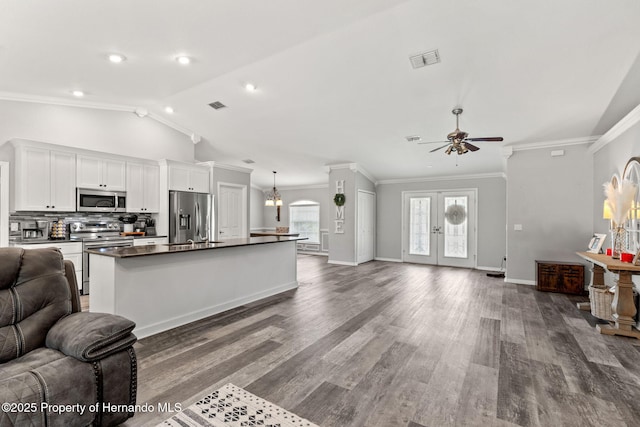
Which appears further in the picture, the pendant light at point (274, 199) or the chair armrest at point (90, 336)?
the pendant light at point (274, 199)

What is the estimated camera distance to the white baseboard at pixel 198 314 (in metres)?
3.15

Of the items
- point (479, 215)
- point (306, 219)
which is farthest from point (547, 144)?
point (306, 219)

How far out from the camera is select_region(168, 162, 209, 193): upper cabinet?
20.3 ft

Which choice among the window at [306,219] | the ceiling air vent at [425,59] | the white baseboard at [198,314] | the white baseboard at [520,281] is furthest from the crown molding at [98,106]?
the white baseboard at [520,281]

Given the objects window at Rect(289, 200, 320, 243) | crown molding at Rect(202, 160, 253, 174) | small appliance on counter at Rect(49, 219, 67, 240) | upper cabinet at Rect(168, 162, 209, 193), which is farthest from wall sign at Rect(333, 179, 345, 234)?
small appliance on counter at Rect(49, 219, 67, 240)

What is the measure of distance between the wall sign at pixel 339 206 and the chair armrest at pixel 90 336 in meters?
6.33

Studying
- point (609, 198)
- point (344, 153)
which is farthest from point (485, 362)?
point (344, 153)

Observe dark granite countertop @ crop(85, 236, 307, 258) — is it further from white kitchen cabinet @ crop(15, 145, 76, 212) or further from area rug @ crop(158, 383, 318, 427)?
white kitchen cabinet @ crop(15, 145, 76, 212)

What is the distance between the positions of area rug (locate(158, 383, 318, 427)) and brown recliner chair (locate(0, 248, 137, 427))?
33 centimetres

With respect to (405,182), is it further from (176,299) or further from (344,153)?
(176,299)

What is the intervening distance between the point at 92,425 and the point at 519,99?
5.38m

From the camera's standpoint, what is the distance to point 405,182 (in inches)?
339

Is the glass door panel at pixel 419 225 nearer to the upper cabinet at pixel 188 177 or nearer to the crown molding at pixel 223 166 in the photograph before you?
the crown molding at pixel 223 166

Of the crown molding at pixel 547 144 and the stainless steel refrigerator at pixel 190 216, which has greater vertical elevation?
the crown molding at pixel 547 144
